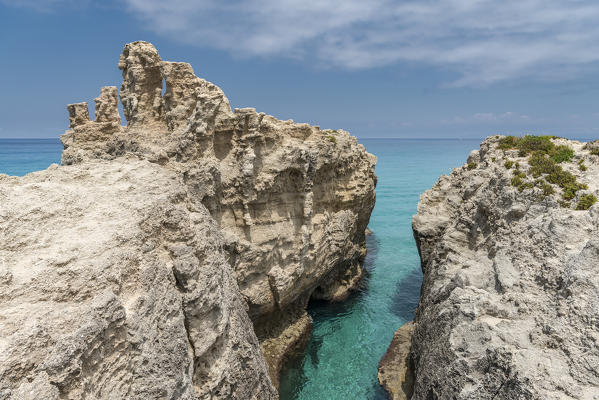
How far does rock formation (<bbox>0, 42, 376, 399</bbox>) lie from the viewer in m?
7.36

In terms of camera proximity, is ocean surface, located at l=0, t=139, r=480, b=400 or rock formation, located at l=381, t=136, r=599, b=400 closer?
rock formation, located at l=381, t=136, r=599, b=400

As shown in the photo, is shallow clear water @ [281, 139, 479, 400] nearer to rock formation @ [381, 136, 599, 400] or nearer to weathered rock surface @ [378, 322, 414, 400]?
weathered rock surface @ [378, 322, 414, 400]

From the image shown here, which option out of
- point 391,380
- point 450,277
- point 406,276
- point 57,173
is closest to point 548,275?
point 450,277

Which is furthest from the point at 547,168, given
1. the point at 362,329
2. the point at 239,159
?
the point at 362,329

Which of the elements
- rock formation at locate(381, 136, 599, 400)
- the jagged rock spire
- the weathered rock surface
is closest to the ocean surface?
the weathered rock surface

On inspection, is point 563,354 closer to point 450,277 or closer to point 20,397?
point 450,277

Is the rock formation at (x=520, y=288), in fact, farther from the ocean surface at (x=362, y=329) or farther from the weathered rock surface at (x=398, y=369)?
the ocean surface at (x=362, y=329)

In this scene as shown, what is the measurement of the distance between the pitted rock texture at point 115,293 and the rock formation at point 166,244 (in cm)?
4

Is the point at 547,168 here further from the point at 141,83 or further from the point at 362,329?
the point at 141,83

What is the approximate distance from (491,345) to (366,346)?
12.1 metres

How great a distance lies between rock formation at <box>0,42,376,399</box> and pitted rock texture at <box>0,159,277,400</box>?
0.04 m

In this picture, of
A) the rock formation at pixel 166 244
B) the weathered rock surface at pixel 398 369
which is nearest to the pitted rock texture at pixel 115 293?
the rock formation at pixel 166 244

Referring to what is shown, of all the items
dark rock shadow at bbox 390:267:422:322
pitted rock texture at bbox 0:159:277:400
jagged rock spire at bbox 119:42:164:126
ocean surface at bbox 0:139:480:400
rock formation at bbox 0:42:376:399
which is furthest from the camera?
dark rock shadow at bbox 390:267:422:322

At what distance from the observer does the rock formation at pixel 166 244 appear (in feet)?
24.2
